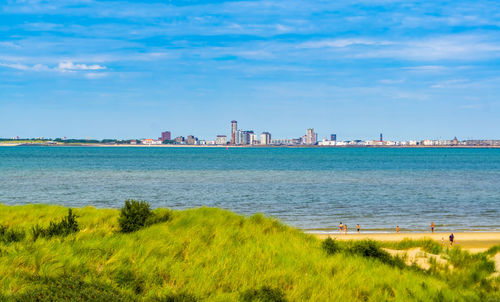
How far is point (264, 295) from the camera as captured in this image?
7.92 m

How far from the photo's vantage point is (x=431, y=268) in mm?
12570

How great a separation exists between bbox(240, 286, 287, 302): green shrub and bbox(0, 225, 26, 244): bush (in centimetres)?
736

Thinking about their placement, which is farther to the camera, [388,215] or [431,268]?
[388,215]

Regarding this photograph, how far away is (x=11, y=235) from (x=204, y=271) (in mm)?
6611

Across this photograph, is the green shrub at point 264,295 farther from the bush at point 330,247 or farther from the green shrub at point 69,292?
the bush at point 330,247

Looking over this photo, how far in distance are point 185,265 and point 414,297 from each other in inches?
193

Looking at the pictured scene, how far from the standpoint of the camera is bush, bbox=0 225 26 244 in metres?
11.8

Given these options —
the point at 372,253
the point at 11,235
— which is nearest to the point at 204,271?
the point at 372,253

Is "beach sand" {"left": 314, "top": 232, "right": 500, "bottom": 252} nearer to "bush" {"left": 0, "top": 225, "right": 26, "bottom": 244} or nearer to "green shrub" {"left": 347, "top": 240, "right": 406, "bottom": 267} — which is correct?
"green shrub" {"left": 347, "top": 240, "right": 406, "bottom": 267}

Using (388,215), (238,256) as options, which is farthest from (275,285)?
(388,215)

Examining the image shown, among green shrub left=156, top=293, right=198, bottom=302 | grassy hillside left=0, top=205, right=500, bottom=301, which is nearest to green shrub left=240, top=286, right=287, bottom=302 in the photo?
grassy hillside left=0, top=205, right=500, bottom=301

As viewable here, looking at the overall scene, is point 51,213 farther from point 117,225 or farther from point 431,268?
point 431,268

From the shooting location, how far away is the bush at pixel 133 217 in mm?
13659

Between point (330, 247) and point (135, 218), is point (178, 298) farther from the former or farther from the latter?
point (135, 218)
